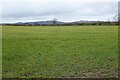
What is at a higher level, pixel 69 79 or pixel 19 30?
pixel 19 30

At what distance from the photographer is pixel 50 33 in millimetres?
33625

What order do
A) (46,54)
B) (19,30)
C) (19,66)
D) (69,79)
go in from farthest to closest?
(19,30)
(46,54)
(19,66)
(69,79)

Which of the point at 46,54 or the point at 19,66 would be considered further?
the point at 46,54

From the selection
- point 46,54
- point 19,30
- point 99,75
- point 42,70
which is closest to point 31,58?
point 46,54

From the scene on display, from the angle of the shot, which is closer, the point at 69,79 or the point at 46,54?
the point at 69,79

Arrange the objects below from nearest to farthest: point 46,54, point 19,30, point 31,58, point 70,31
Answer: point 31,58, point 46,54, point 19,30, point 70,31

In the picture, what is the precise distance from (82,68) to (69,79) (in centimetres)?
223

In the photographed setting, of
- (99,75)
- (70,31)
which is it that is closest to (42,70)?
(99,75)

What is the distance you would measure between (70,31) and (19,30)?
7.13 meters

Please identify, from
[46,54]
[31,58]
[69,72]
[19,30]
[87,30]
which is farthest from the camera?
[87,30]

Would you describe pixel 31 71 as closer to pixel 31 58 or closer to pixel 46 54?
pixel 31 58

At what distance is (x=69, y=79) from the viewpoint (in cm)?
1120

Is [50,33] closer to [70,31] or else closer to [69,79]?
[70,31]

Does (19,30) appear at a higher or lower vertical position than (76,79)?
higher
